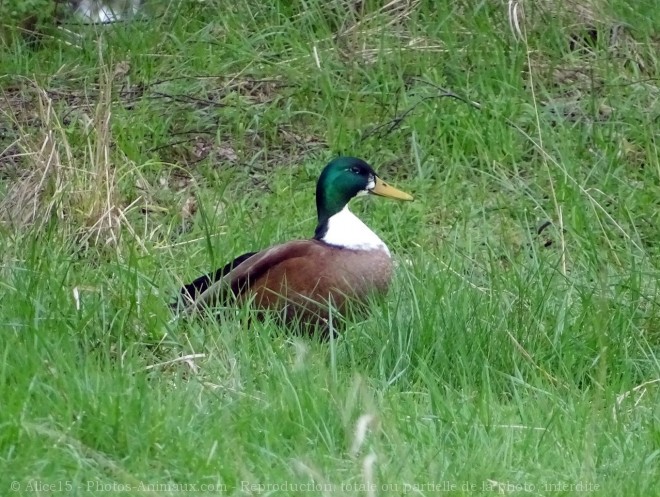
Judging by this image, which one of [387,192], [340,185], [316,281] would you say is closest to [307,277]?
[316,281]

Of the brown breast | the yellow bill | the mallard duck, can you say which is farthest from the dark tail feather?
Answer: the yellow bill

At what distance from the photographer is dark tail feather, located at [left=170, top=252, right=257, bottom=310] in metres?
4.87

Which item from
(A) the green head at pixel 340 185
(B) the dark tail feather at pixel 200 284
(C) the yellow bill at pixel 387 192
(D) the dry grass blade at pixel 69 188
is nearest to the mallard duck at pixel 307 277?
(B) the dark tail feather at pixel 200 284

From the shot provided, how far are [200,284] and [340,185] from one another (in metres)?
0.99

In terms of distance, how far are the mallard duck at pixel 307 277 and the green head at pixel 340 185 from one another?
151 millimetres

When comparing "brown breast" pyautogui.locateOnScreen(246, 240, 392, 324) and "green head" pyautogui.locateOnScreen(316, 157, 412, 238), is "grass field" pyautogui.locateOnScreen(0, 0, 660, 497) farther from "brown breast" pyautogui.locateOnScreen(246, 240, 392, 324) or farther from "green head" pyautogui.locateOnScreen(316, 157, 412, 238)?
"green head" pyautogui.locateOnScreen(316, 157, 412, 238)

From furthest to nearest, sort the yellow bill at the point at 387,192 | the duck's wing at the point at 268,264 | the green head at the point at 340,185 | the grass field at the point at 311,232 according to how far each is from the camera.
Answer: the yellow bill at the point at 387,192 → the green head at the point at 340,185 → the duck's wing at the point at 268,264 → the grass field at the point at 311,232

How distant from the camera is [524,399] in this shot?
13.5 ft

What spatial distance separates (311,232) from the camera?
20.7 ft

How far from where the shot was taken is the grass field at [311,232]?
3.60 metres

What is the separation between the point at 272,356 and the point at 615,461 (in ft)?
3.73

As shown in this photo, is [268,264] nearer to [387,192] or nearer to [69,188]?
[387,192]

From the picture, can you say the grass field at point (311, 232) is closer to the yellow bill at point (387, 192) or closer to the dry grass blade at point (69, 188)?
the dry grass blade at point (69, 188)

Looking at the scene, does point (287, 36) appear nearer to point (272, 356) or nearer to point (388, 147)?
point (388, 147)
